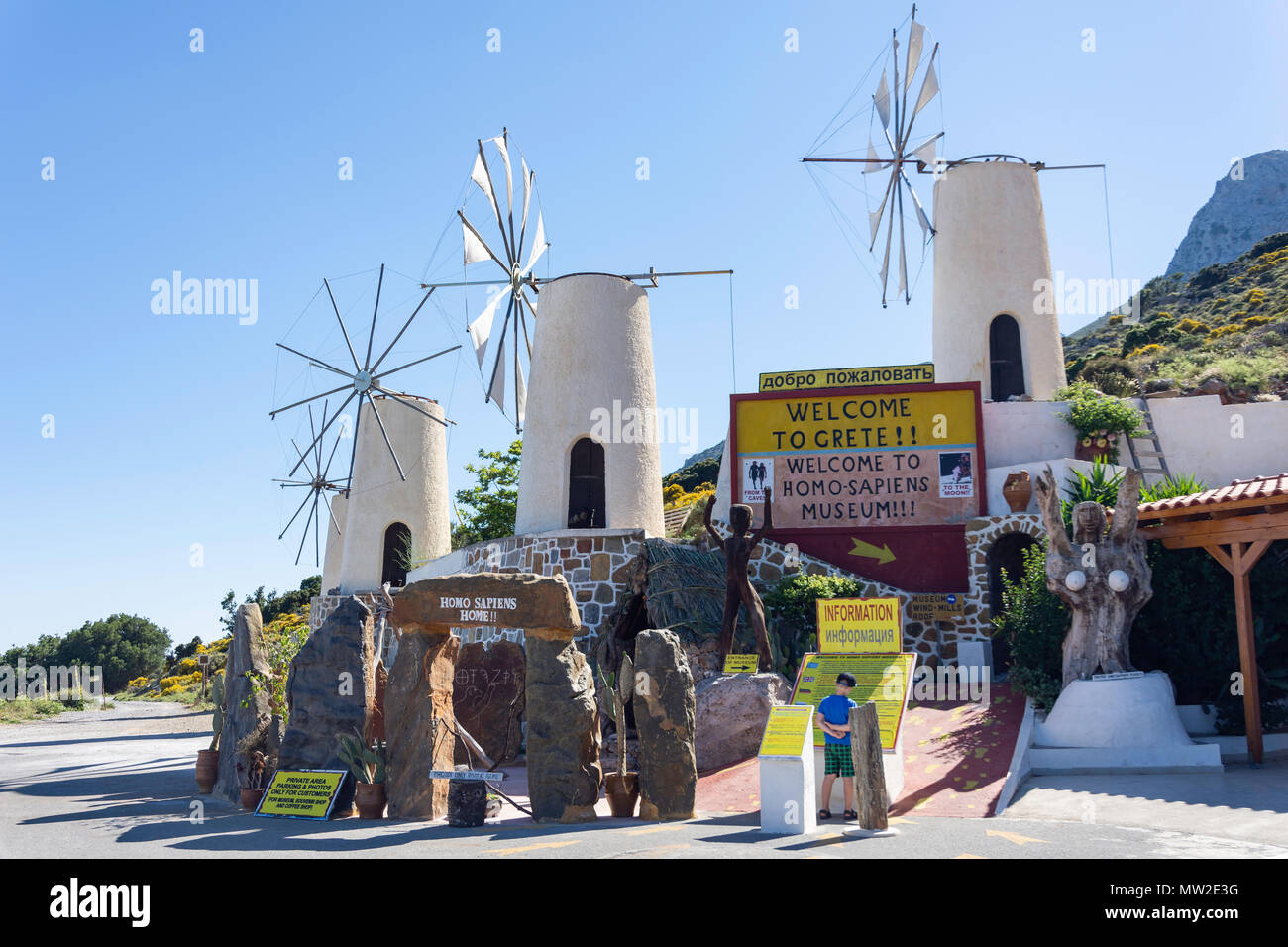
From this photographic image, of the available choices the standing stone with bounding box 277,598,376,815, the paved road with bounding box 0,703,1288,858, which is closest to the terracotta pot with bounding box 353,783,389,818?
the paved road with bounding box 0,703,1288,858

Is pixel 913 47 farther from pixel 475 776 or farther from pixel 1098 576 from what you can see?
pixel 475 776

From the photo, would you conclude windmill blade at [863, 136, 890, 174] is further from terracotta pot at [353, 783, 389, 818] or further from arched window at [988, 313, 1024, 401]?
terracotta pot at [353, 783, 389, 818]

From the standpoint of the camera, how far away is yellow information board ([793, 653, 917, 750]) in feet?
37.4

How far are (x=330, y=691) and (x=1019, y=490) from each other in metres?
11.2

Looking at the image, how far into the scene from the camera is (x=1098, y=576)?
1225 cm

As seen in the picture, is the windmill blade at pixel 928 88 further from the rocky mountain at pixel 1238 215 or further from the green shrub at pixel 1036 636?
the rocky mountain at pixel 1238 215

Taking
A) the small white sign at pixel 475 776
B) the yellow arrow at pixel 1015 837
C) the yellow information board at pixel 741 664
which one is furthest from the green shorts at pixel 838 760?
the yellow information board at pixel 741 664

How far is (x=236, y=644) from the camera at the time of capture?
46.8 feet

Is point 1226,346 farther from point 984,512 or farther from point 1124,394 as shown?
point 984,512

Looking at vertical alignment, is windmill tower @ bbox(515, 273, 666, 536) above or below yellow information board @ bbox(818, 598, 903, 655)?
above

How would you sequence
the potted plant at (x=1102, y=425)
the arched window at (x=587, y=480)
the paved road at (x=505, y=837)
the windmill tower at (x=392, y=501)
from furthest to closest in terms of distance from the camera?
the windmill tower at (x=392, y=501)
the arched window at (x=587, y=480)
the potted plant at (x=1102, y=425)
the paved road at (x=505, y=837)

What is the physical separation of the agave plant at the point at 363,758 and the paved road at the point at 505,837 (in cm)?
57

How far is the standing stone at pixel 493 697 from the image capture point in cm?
1681
